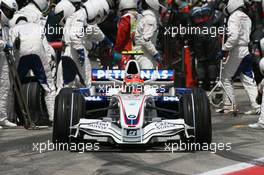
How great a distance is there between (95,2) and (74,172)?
19.3 ft

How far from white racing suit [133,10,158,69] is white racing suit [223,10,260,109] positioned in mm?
1432

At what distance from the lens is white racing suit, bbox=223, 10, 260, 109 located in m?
14.5

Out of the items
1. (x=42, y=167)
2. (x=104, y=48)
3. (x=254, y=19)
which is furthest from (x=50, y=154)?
(x=254, y=19)

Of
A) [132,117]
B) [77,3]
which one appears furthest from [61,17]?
[132,117]

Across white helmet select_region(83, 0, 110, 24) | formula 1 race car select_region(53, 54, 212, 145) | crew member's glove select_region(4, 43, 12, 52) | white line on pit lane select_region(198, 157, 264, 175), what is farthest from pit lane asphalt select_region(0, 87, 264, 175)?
white helmet select_region(83, 0, 110, 24)

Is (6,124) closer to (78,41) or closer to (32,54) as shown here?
(32,54)

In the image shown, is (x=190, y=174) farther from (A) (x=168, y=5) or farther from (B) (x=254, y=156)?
(A) (x=168, y=5)

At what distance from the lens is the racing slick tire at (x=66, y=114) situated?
10094 millimetres

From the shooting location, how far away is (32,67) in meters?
13.4

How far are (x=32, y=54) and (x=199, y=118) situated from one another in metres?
4.30

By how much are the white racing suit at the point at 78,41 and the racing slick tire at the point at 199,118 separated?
13.4 ft

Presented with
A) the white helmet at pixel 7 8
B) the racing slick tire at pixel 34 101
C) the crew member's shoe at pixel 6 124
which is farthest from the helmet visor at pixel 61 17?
the crew member's shoe at pixel 6 124

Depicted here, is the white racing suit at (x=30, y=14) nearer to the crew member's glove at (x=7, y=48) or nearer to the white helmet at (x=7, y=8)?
the white helmet at (x=7, y=8)

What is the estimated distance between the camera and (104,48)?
62.6ft
